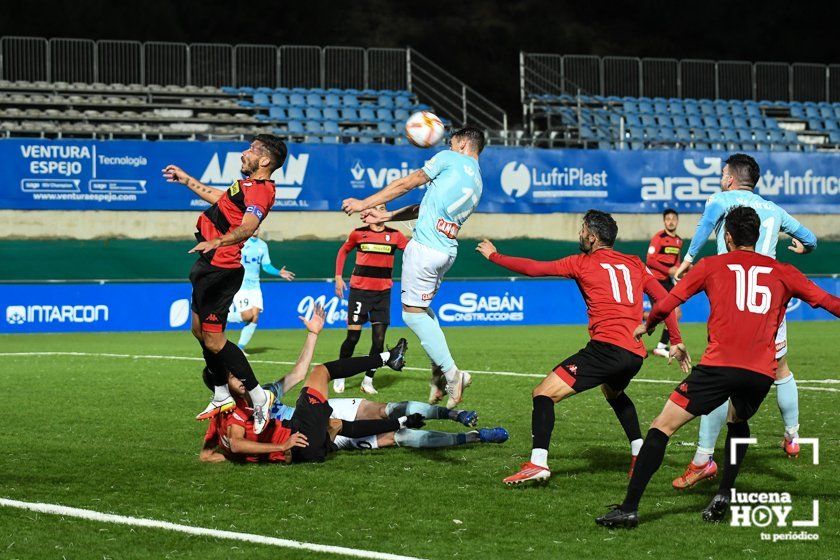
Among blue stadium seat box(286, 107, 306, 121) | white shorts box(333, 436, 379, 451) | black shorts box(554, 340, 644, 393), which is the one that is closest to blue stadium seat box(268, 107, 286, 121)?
blue stadium seat box(286, 107, 306, 121)

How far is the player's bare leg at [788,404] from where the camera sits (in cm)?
903

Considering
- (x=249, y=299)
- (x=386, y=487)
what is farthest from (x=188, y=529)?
(x=249, y=299)

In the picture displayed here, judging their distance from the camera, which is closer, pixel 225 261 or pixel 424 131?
pixel 225 261

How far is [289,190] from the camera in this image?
1174 inches

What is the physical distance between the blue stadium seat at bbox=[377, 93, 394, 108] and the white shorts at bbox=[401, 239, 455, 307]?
82.6 ft

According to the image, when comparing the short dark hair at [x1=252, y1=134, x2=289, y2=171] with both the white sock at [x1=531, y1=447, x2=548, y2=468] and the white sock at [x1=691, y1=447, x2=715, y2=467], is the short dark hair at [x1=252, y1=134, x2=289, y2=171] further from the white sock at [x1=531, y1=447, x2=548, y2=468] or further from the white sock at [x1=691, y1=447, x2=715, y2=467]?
the white sock at [x1=691, y1=447, x2=715, y2=467]

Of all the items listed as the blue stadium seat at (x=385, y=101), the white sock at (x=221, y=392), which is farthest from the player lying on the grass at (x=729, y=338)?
the blue stadium seat at (x=385, y=101)

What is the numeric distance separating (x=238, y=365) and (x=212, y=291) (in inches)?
29.4

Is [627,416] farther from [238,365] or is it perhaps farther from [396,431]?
[238,365]

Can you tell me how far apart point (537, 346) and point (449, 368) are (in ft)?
36.6

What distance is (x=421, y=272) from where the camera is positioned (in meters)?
9.54

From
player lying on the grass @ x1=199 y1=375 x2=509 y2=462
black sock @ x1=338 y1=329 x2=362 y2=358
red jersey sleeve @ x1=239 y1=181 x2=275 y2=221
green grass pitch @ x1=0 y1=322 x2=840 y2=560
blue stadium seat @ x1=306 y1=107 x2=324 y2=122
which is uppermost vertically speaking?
blue stadium seat @ x1=306 y1=107 x2=324 y2=122

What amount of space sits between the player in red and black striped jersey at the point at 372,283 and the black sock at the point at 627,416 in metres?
6.03

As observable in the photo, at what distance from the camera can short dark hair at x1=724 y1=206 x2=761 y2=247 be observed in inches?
268
